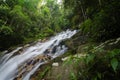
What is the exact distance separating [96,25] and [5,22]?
12584 mm

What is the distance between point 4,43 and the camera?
16.5m

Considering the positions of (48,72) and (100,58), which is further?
(48,72)

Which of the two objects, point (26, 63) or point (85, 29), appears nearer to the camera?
point (26, 63)

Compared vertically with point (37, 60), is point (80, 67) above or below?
above

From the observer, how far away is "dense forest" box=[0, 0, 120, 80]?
268 centimetres

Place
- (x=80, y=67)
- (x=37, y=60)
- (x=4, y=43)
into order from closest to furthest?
(x=80, y=67), (x=37, y=60), (x=4, y=43)

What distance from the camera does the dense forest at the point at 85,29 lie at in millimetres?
2676

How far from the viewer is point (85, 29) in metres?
8.59

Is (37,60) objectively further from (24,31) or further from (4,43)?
(24,31)

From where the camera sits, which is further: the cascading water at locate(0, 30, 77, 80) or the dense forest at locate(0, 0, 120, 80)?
the cascading water at locate(0, 30, 77, 80)

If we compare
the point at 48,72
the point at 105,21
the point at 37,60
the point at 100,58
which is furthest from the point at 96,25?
the point at 100,58

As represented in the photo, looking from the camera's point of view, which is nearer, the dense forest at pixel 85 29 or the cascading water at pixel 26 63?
the dense forest at pixel 85 29

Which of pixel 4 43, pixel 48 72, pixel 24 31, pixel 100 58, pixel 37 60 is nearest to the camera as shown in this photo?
pixel 100 58

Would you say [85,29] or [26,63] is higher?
[85,29]
